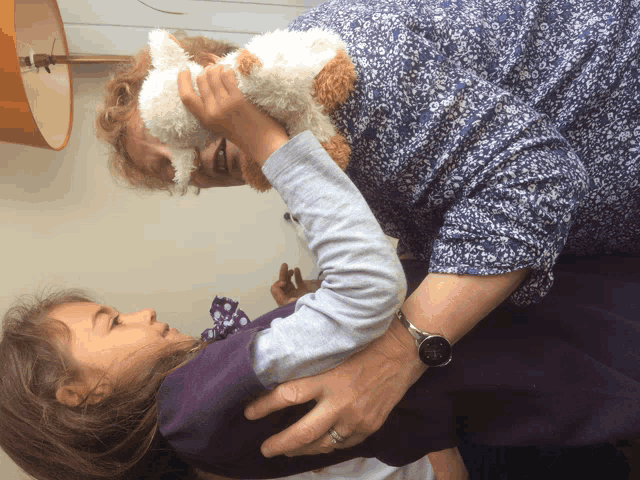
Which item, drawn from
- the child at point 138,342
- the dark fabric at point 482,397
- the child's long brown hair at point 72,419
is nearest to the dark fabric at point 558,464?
the dark fabric at point 482,397

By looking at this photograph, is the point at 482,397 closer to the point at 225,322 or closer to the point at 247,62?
the point at 225,322

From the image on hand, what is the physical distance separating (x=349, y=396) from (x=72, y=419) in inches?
22.8

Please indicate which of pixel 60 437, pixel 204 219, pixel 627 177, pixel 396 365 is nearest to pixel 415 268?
pixel 396 365

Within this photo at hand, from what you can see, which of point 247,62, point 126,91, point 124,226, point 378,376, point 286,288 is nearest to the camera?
point 247,62

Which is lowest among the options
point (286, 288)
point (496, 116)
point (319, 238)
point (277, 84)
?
point (286, 288)

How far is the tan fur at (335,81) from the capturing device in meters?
0.63

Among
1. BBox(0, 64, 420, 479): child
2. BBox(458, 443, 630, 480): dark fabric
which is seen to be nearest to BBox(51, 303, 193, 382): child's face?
BBox(0, 64, 420, 479): child

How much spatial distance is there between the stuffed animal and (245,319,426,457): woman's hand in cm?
32

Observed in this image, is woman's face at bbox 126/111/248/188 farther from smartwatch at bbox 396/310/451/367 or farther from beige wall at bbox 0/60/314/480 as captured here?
beige wall at bbox 0/60/314/480

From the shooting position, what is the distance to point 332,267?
641 mm

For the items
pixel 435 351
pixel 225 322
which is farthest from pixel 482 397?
pixel 225 322

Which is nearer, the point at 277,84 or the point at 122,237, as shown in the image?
the point at 277,84

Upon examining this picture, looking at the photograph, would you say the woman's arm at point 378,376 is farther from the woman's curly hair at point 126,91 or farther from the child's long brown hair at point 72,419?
the woman's curly hair at point 126,91

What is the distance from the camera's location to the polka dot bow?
96cm
